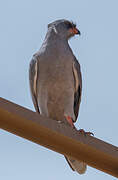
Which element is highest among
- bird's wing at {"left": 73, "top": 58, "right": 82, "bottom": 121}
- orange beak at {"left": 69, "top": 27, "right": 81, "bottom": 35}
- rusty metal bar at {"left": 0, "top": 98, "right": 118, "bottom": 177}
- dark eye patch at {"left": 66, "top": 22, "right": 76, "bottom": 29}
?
rusty metal bar at {"left": 0, "top": 98, "right": 118, "bottom": 177}

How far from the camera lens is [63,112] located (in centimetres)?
542

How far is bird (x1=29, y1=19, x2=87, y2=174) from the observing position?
5316 millimetres

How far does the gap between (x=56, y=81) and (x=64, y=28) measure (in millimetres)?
1238

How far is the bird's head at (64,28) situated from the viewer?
20.0 feet

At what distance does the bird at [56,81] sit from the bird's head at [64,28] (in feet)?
1.42

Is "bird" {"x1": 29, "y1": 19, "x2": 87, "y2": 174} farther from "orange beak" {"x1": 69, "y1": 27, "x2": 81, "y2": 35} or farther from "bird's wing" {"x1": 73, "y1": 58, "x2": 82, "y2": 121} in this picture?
"orange beak" {"x1": 69, "y1": 27, "x2": 81, "y2": 35}

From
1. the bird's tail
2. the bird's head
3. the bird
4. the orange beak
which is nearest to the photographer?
the bird's tail

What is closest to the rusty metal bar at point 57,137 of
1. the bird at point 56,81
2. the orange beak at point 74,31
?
the bird at point 56,81

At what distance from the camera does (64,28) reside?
627 cm

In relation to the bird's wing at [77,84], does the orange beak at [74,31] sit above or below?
above

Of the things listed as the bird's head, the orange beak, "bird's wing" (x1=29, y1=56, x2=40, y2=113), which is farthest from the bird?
the orange beak

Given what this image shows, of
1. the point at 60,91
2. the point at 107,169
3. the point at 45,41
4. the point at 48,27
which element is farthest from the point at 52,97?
the point at 107,169

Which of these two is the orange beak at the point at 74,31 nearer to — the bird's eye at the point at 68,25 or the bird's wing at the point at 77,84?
the bird's eye at the point at 68,25

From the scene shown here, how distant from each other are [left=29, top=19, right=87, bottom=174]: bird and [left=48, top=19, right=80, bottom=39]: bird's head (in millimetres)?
433
